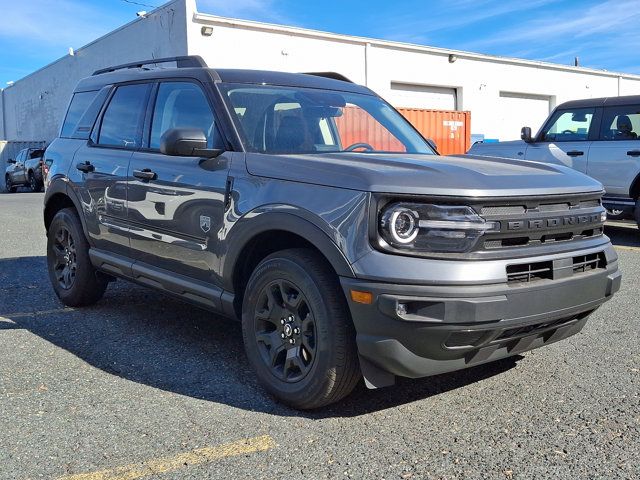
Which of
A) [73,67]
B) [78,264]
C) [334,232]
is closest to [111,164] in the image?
[78,264]

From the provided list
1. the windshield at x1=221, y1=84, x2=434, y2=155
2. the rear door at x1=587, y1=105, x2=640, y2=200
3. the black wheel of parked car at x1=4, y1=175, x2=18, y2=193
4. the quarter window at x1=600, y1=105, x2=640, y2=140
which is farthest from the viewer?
the black wheel of parked car at x1=4, y1=175, x2=18, y2=193

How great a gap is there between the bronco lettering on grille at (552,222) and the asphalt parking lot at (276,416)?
38.4 inches

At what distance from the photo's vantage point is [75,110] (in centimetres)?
584

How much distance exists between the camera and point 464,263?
2922 millimetres

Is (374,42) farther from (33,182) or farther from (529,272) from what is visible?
(529,272)

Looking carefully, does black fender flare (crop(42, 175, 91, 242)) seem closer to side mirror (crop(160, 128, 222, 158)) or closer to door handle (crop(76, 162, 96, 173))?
door handle (crop(76, 162, 96, 173))

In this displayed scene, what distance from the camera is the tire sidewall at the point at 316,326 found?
124 inches

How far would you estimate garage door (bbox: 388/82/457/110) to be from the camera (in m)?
23.5

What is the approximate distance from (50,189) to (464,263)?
13.9ft

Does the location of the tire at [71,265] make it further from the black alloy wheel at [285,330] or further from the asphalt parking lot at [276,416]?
the black alloy wheel at [285,330]

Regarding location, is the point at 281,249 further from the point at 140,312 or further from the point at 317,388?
the point at 140,312

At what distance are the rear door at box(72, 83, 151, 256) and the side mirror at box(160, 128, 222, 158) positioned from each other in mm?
994

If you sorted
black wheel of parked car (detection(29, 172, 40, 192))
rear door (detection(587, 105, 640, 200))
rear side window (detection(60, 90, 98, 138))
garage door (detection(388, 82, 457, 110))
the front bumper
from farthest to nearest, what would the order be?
black wheel of parked car (detection(29, 172, 40, 192)) → garage door (detection(388, 82, 457, 110)) → rear door (detection(587, 105, 640, 200)) → rear side window (detection(60, 90, 98, 138)) → the front bumper

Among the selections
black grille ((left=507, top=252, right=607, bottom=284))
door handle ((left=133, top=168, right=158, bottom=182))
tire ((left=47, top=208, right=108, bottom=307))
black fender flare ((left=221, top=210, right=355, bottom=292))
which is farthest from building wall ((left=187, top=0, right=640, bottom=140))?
black grille ((left=507, top=252, right=607, bottom=284))
